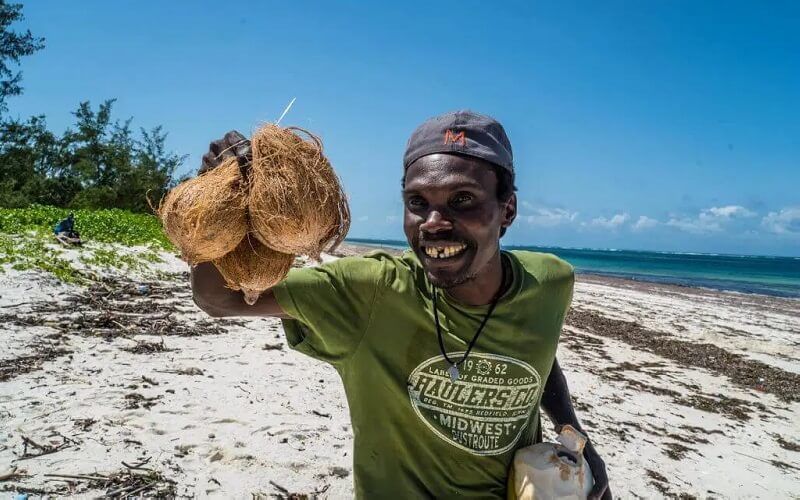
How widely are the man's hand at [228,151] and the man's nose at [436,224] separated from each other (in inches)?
24.4

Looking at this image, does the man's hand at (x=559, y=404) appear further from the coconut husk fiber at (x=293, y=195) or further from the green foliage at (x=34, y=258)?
the green foliage at (x=34, y=258)

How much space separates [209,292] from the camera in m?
1.62

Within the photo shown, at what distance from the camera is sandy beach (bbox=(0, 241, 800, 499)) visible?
10.2 feet

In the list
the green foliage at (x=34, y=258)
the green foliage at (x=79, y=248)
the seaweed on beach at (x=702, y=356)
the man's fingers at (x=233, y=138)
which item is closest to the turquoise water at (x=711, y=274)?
the seaweed on beach at (x=702, y=356)

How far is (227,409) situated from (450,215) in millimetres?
3277

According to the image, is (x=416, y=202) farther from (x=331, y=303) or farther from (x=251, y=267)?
(x=251, y=267)

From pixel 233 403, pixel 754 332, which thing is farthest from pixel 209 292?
pixel 754 332

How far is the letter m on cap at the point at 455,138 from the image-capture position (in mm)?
1673

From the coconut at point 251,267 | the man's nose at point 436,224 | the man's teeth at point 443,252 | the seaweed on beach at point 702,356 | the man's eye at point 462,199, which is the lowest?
the seaweed on beach at point 702,356

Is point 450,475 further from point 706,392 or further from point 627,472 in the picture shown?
point 706,392

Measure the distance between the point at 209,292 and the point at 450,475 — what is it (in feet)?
3.70

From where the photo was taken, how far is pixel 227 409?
13.3ft

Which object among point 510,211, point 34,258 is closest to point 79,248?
point 34,258

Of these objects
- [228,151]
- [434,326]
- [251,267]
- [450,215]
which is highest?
[228,151]
